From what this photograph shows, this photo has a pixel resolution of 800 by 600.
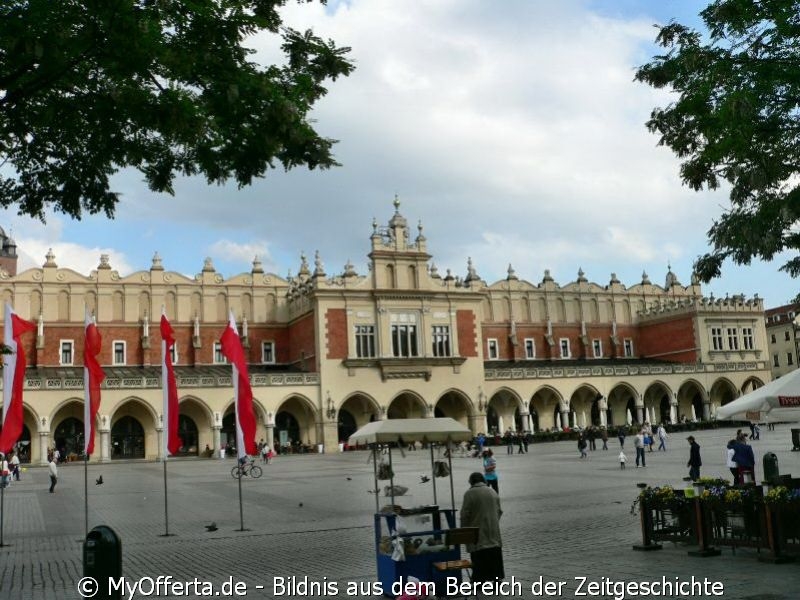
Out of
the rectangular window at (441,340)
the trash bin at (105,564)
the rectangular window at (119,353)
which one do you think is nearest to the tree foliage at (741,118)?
the trash bin at (105,564)

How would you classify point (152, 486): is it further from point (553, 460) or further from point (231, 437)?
point (231, 437)

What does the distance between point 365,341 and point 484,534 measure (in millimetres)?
43435

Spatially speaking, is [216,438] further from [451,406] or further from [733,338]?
[733,338]

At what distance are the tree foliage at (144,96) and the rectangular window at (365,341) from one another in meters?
41.8

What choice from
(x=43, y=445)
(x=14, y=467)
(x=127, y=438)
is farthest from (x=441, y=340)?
(x=14, y=467)

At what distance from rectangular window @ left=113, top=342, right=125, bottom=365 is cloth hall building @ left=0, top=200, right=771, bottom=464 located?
0.29 ft

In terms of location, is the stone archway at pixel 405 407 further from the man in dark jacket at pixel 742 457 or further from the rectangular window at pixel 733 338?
the man in dark jacket at pixel 742 457

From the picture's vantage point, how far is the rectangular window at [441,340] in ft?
179

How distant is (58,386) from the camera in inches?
1726

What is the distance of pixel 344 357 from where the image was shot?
51812mm

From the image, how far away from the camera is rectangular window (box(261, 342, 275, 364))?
56.1 m

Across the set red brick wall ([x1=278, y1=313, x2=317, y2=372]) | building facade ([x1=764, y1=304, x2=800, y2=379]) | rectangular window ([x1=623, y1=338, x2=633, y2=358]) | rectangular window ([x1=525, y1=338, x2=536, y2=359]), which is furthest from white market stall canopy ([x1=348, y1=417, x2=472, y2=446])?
building facade ([x1=764, y1=304, x2=800, y2=379])

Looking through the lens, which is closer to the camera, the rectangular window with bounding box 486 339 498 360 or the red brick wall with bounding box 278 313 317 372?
the red brick wall with bounding box 278 313 317 372

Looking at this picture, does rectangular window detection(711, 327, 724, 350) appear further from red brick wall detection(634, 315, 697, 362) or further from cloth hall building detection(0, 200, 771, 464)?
red brick wall detection(634, 315, 697, 362)
